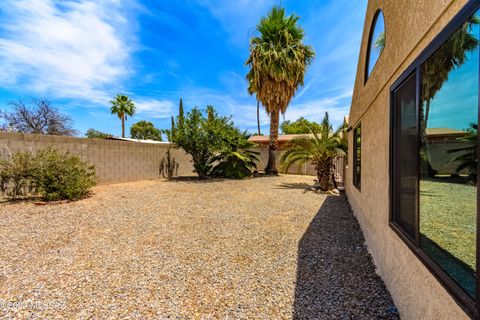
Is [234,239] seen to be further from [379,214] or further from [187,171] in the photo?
[187,171]

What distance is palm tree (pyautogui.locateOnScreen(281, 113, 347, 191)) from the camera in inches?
370

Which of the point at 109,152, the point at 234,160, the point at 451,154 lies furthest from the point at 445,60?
the point at 234,160

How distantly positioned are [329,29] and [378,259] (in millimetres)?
8357

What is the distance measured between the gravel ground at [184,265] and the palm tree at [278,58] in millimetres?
9724

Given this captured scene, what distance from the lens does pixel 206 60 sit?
1421 cm

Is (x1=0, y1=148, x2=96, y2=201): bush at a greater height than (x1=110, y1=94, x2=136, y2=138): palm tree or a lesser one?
lesser

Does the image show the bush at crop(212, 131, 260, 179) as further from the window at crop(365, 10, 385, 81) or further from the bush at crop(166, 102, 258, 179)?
the window at crop(365, 10, 385, 81)

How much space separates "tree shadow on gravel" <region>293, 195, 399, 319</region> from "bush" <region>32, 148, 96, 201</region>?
726 cm

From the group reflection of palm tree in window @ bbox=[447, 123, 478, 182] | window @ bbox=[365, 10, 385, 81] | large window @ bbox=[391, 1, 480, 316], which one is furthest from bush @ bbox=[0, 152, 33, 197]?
window @ bbox=[365, 10, 385, 81]

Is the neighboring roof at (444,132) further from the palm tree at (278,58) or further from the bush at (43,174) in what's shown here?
the palm tree at (278,58)

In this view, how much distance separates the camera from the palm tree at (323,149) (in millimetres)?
9406

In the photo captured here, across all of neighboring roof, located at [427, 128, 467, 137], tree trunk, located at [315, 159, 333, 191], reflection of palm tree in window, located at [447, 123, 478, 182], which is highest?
neighboring roof, located at [427, 128, 467, 137]

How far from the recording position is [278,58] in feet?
43.8

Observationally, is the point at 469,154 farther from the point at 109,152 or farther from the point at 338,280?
the point at 109,152
